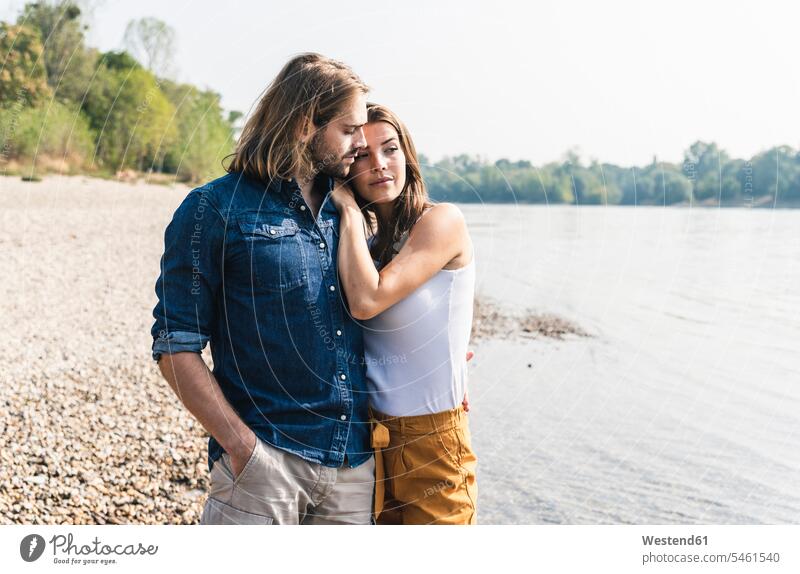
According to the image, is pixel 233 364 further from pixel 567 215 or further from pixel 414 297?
pixel 567 215

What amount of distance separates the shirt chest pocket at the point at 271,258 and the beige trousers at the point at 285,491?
1.64ft

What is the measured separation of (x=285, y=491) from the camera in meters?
2.76

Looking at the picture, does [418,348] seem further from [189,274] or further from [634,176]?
[634,176]

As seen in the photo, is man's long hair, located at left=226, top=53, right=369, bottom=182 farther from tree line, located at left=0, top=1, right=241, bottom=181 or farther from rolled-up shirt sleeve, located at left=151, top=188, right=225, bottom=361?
tree line, located at left=0, top=1, right=241, bottom=181

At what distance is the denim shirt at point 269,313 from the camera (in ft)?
8.57

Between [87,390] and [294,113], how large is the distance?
558cm

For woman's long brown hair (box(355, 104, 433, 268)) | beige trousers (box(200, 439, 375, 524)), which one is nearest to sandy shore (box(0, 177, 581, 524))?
beige trousers (box(200, 439, 375, 524))

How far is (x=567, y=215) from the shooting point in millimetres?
28234

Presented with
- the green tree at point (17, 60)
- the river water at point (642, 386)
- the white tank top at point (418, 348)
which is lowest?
the river water at point (642, 386)
